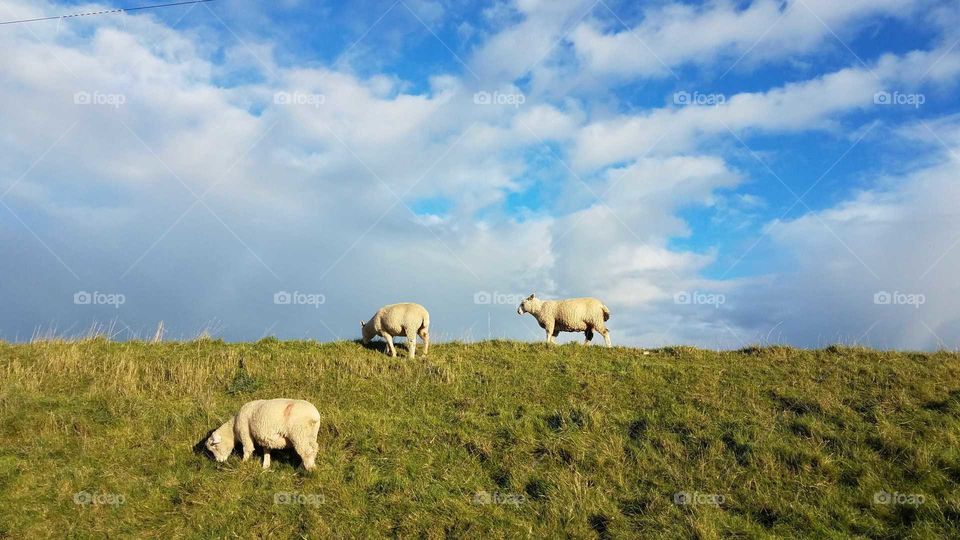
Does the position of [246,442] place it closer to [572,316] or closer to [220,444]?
[220,444]

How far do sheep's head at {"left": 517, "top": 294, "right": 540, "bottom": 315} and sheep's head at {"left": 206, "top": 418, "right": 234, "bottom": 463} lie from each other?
1418 centimetres

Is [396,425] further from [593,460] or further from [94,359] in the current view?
[94,359]

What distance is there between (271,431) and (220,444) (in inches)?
48.3

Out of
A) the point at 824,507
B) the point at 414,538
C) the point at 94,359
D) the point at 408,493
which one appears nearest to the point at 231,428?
the point at 408,493

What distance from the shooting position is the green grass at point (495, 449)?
31.1ft

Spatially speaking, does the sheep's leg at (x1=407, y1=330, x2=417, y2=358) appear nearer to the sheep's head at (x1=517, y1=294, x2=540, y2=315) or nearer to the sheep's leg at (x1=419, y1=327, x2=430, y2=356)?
the sheep's leg at (x1=419, y1=327, x2=430, y2=356)

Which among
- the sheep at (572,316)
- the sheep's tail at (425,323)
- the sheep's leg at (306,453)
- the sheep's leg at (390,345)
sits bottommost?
the sheep's leg at (306,453)

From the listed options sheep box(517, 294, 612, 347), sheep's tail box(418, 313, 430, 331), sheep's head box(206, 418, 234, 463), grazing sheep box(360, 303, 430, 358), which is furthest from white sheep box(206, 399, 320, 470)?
sheep box(517, 294, 612, 347)

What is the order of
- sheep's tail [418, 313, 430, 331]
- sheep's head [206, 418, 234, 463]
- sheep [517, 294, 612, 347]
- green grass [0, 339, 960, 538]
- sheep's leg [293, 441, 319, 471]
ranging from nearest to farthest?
green grass [0, 339, 960, 538], sheep's leg [293, 441, 319, 471], sheep's head [206, 418, 234, 463], sheep's tail [418, 313, 430, 331], sheep [517, 294, 612, 347]

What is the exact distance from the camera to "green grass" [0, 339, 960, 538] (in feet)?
31.1

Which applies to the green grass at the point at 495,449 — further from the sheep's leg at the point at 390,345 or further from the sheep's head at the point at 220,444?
the sheep's leg at the point at 390,345

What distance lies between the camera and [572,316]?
890 inches

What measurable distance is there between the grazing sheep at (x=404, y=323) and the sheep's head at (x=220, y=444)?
25.9ft

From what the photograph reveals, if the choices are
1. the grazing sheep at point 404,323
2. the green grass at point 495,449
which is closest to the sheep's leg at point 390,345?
the grazing sheep at point 404,323
